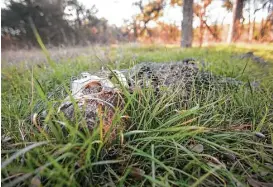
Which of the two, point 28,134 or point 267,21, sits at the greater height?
point 267,21

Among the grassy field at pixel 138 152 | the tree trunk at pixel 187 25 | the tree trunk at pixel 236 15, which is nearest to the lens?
the grassy field at pixel 138 152

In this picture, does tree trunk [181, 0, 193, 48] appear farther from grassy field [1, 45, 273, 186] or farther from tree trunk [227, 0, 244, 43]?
grassy field [1, 45, 273, 186]

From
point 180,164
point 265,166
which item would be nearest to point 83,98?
point 180,164

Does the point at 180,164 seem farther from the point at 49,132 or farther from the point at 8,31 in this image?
the point at 8,31

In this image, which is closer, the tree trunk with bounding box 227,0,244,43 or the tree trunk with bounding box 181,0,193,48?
the tree trunk with bounding box 227,0,244,43

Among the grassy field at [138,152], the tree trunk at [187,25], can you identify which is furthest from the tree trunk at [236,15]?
the grassy field at [138,152]

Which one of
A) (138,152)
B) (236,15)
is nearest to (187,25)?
(236,15)

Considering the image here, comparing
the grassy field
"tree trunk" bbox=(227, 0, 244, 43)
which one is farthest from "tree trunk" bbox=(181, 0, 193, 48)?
the grassy field

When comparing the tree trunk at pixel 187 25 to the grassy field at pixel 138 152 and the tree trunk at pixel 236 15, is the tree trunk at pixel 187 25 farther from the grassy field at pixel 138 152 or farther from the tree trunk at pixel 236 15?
the grassy field at pixel 138 152
